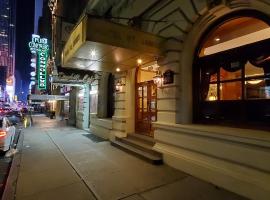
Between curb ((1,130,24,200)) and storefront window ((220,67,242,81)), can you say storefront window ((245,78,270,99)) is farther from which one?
curb ((1,130,24,200))

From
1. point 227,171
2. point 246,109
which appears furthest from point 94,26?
point 227,171

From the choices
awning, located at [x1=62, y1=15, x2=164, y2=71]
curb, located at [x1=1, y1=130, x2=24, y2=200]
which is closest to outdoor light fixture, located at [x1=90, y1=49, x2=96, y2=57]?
awning, located at [x1=62, y1=15, x2=164, y2=71]

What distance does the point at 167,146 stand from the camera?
7324 mm

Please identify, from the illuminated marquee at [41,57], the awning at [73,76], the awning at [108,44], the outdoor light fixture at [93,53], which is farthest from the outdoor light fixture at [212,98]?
the illuminated marquee at [41,57]

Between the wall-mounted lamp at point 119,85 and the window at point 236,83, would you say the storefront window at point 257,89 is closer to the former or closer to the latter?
the window at point 236,83

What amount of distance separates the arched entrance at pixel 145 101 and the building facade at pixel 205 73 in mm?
1479

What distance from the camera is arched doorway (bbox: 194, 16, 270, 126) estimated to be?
557 centimetres

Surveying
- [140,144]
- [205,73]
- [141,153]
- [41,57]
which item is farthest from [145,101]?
[41,57]

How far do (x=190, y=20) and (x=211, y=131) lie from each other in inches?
140

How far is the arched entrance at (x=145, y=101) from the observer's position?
9750mm

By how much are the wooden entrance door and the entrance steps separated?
608 mm

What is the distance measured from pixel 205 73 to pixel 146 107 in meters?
3.76

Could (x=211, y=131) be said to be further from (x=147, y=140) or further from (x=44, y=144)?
(x=44, y=144)

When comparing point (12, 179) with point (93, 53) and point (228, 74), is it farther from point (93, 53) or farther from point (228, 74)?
point (228, 74)
